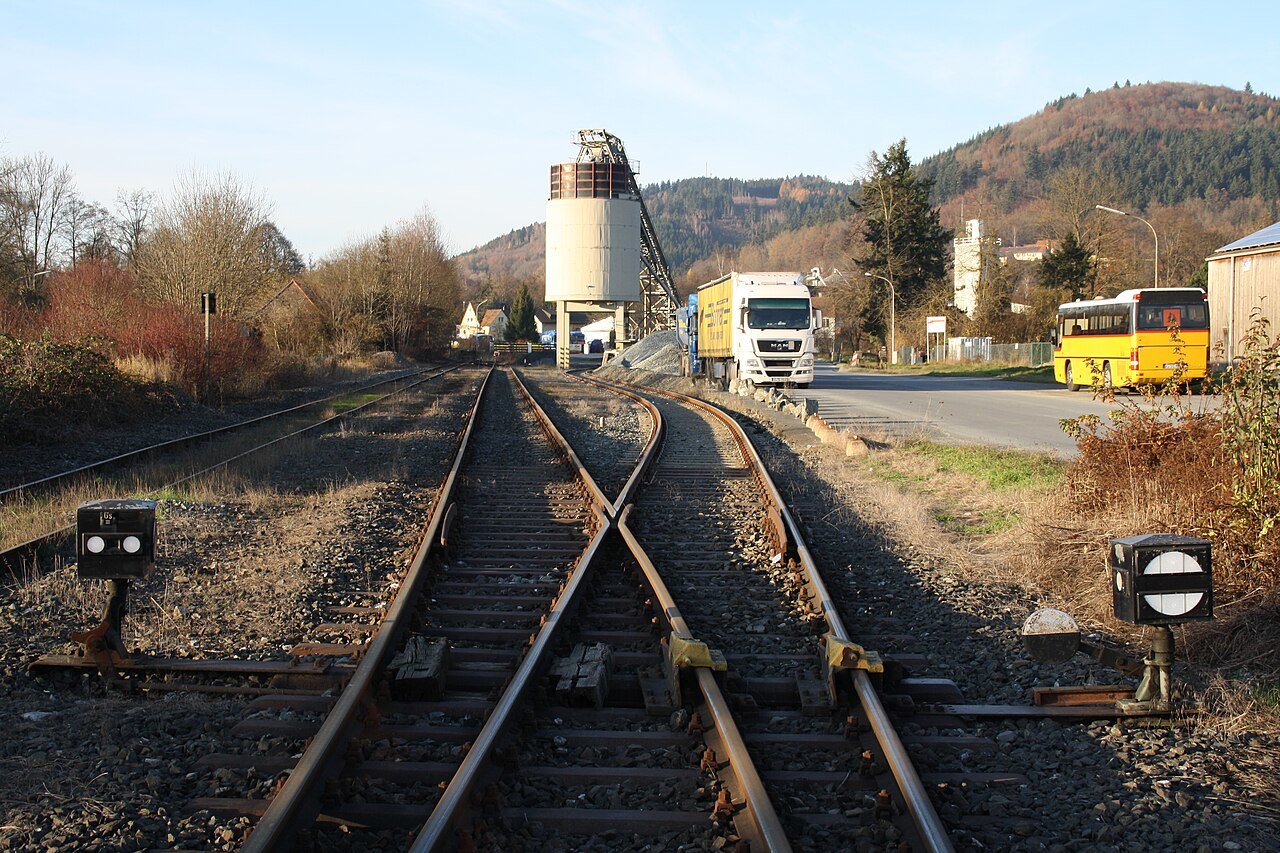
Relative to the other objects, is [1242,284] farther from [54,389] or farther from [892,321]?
[54,389]

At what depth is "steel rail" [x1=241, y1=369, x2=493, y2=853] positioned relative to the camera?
3.77 meters

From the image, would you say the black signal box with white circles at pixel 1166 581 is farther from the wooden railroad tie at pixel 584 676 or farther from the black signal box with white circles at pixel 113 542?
the black signal box with white circles at pixel 113 542

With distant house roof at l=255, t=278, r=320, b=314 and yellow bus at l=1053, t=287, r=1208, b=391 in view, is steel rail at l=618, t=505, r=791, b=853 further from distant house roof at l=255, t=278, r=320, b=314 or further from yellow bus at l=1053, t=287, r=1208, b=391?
distant house roof at l=255, t=278, r=320, b=314

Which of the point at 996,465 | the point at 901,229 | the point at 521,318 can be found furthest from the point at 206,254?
the point at 521,318

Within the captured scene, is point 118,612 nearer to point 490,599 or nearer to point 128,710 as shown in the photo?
point 128,710

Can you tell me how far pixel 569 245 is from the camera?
245 feet

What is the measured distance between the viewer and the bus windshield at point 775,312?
32.0 meters

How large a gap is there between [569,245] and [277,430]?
5495cm

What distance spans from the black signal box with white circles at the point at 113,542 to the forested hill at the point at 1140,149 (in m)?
139

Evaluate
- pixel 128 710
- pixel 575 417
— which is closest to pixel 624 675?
pixel 128 710

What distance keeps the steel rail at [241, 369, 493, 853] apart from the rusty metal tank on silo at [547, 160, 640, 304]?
224 feet

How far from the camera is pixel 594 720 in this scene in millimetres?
5262

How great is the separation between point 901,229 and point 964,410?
47.0m

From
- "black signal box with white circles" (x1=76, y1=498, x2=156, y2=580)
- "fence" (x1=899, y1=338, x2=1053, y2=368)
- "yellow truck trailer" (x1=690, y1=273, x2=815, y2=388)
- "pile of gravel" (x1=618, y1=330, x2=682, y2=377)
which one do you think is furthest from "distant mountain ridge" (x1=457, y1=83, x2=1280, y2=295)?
"black signal box with white circles" (x1=76, y1=498, x2=156, y2=580)
